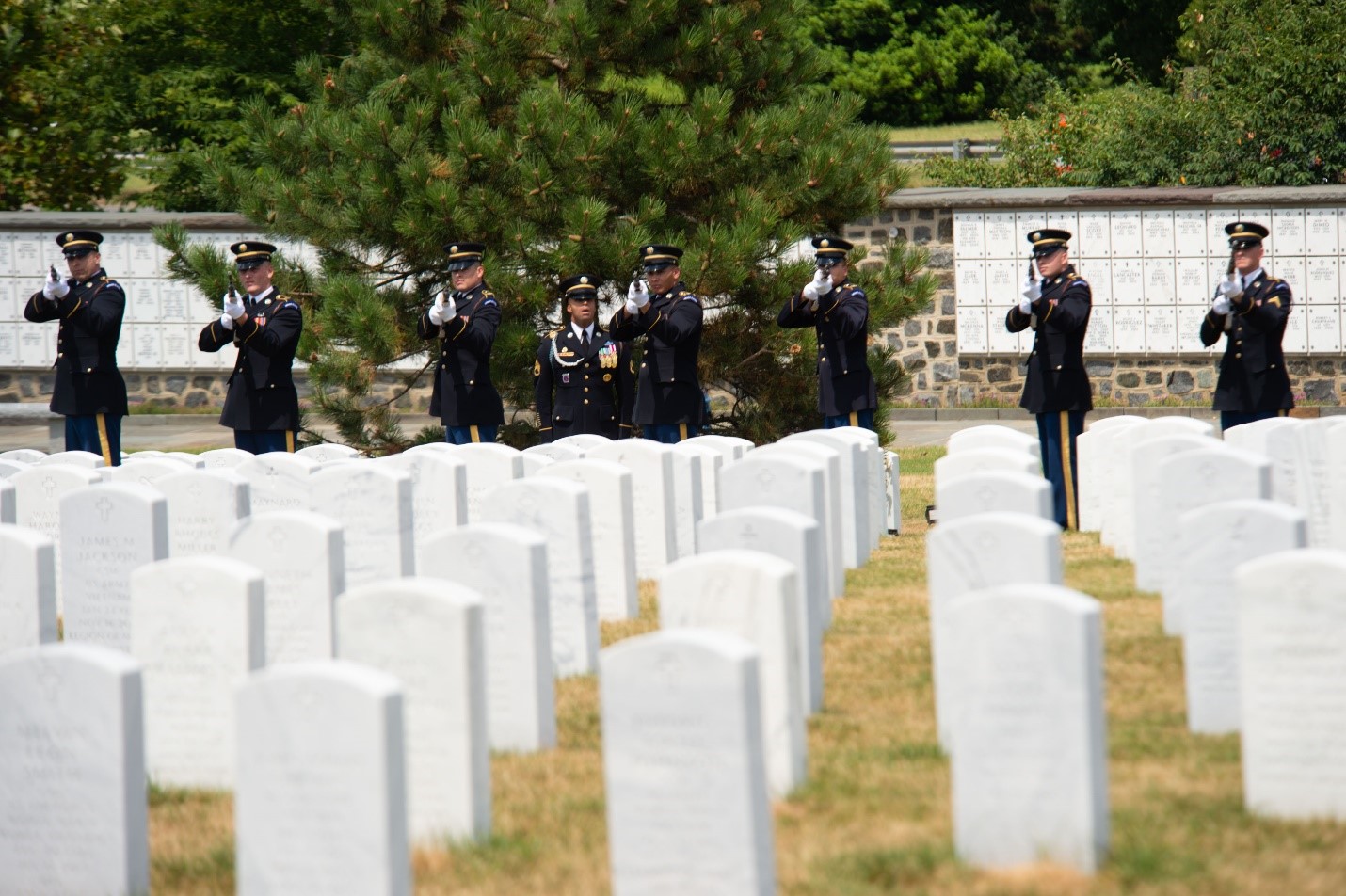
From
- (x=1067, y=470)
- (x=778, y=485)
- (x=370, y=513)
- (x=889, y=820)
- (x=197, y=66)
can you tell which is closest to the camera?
(x=889, y=820)

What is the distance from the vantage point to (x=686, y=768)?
372 cm

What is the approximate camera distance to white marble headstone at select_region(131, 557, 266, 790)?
4.84 meters

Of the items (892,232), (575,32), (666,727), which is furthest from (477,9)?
(666,727)

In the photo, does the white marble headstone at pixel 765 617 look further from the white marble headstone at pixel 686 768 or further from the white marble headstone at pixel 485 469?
the white marble headstone at pixel 485 469

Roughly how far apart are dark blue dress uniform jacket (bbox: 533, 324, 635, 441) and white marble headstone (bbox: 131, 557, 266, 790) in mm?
4980

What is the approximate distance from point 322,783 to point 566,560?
2347mm

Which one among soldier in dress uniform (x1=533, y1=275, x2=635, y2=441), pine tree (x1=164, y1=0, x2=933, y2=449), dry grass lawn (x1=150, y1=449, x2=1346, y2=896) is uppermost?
pine tree (x1=164, y1=0, x2=933, y2=449)

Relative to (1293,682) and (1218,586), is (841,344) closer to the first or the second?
(1218,586)

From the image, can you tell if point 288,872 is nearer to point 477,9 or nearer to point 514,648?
point 514,648

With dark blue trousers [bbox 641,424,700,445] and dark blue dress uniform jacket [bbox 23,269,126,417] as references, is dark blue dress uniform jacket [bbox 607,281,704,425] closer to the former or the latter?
dark blue trousers [bbox 641,424,700,445]

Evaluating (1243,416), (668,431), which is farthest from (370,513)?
(1243,416)

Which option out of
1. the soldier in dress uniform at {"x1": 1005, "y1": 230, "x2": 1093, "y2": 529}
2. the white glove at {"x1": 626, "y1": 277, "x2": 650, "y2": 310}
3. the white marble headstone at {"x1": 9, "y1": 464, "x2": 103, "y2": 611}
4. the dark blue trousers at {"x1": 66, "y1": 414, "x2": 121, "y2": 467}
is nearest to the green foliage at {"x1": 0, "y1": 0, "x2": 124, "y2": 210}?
the dark blue trousers at {"x1": 66, "y1": 414, "x2": 121, "y2": 467}

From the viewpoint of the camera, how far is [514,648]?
5.10m

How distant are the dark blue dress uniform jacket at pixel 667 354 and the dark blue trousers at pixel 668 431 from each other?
0.18ft
